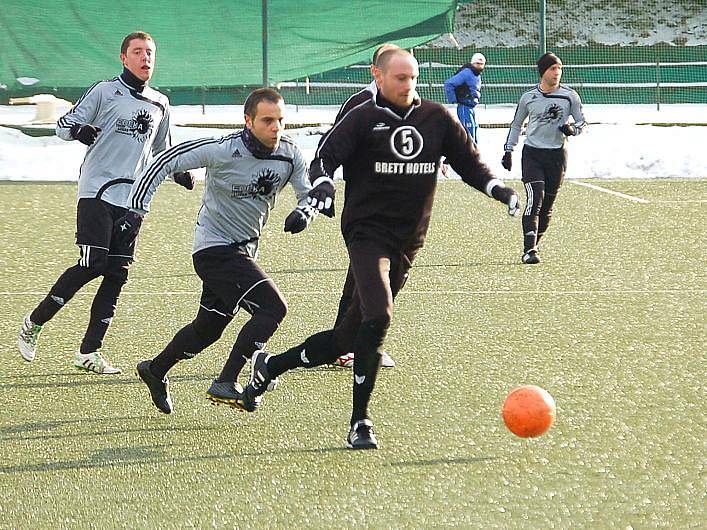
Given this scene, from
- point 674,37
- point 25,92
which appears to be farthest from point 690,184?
point 674,37

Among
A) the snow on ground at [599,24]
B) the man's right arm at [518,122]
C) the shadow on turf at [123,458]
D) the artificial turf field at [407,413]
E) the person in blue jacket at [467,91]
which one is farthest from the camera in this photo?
the snow on ground at [599,24]

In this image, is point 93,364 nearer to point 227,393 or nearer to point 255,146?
point 227,393

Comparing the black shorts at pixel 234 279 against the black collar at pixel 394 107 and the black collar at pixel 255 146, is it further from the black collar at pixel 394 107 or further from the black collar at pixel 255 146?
the black collar at pixel 394 107

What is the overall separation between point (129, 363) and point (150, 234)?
20.8 ft

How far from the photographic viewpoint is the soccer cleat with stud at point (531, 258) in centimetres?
1192

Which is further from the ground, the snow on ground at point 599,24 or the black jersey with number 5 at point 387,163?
the black jersey with number 5 at point 387,163

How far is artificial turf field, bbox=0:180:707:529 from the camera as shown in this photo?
4.91 meters

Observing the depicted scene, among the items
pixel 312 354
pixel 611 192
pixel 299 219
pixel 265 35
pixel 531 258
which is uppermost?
pixel 299 219

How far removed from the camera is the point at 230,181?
615 cm

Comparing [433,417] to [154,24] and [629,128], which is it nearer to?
[154,24]

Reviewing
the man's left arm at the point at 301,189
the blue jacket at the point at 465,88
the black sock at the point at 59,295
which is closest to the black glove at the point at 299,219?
the man's left arm at the point at 301,189

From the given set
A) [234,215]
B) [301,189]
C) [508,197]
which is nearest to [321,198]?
[301,189]

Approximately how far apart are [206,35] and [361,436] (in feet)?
53.5

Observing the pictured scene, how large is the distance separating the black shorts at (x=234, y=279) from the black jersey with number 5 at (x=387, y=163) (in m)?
0.50
